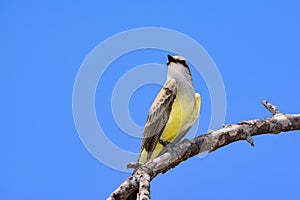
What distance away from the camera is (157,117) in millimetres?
7078

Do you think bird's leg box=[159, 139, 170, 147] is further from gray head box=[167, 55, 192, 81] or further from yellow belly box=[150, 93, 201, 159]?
gray head box=[167, 55, 192, 81]

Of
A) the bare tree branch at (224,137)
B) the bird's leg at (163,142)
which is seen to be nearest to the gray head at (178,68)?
the bird's leg at (163,142)

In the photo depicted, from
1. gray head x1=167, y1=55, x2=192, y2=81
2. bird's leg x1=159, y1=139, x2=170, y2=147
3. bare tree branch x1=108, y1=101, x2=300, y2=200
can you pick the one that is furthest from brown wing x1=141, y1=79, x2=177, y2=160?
gray head x1=167, y1=55, x2=192, y2=81

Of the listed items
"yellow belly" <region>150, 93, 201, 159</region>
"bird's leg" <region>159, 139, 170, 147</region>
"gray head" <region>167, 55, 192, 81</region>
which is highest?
"gray head" <region>167, 55, 192, 81</region>

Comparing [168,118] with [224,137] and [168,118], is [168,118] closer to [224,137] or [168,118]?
[168,118]

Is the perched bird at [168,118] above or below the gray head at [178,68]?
below

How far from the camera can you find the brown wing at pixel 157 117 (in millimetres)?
6930

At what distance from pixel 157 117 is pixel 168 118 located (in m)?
0.17

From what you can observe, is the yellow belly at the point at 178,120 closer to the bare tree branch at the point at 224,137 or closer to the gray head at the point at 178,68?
the bare tree branch at the point at 224,137

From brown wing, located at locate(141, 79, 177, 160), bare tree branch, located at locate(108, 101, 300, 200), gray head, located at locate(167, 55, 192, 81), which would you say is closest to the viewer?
bare tree branch, located at locate(108, 101, 300, 200)

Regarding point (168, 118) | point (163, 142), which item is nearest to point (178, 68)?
point (168, 118)

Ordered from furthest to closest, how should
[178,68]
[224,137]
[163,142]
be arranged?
[178,68]
[163,142]
[224,137]

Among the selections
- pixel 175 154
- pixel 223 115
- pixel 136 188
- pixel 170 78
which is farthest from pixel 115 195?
pixel 170 78

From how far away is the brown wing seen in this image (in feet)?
22.7
